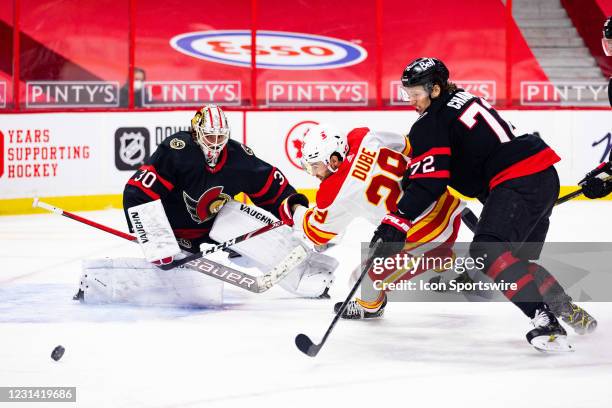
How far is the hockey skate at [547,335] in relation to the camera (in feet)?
10.9

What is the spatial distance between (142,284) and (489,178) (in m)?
1.60

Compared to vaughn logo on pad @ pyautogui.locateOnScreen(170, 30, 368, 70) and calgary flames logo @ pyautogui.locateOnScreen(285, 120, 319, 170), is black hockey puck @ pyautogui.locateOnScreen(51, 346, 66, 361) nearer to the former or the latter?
calgary flames logo @ pyautogui.locateOnScreen(285, 120, 319, 170)

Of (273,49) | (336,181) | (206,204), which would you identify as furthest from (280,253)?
(273,49)

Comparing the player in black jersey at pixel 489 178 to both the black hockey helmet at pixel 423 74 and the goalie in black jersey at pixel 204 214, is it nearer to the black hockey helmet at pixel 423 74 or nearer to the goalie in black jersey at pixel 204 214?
the black hockey helmet at pixel 423 74

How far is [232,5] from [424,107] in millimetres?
5421

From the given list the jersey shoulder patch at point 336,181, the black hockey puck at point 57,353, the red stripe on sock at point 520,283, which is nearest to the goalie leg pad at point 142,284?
the jersey shoulder patch at point 336,181

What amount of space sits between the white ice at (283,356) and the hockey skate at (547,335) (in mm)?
35

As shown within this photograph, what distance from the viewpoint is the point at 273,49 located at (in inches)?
341

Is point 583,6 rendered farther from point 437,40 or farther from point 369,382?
point 369,382

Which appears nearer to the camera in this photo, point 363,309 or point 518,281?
point 518,281

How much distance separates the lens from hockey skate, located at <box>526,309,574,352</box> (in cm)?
334

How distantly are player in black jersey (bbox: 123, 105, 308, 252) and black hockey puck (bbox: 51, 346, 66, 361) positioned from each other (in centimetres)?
111

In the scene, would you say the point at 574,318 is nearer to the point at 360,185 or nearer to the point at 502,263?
the point at 502,263

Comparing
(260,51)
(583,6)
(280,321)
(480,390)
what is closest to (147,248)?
(280,321)
